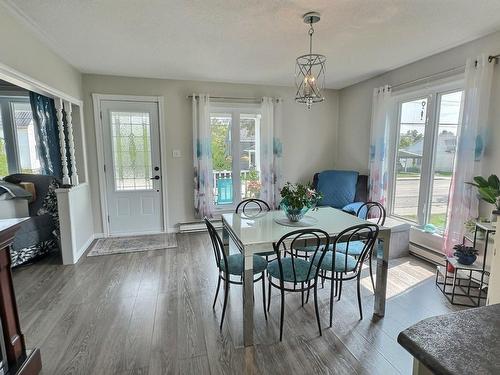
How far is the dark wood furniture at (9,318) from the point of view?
4.87 feet

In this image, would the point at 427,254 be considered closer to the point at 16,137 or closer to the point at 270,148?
the point at 270,148

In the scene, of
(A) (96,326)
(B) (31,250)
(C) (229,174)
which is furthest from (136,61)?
(A) (96,326)

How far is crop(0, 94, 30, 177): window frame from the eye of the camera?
14.5ft

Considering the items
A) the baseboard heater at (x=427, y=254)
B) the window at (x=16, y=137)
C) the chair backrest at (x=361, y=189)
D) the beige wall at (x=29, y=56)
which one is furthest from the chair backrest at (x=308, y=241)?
the window at (x=16, y=137)

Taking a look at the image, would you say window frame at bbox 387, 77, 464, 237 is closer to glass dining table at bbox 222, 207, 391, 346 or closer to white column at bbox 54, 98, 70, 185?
glass dining table at bbox 222, 207, 391, 346

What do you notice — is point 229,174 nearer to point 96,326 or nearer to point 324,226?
point 324,226

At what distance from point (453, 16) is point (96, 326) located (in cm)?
389

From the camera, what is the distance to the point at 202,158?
4.44 meters

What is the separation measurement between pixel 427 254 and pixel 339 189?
4.85 feet

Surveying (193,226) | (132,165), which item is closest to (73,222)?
(132,165)

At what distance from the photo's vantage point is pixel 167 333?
83.0 inches

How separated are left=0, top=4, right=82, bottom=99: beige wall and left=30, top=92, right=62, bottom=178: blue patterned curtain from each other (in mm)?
345

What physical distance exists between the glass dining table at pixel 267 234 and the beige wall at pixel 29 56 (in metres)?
2.27

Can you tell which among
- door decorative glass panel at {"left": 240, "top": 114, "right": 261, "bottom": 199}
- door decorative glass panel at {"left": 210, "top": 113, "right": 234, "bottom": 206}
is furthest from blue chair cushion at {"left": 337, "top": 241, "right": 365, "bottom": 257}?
door decorative glass panel at {"left": 210, "top": 113, "right": 234, "bottom": 206}
